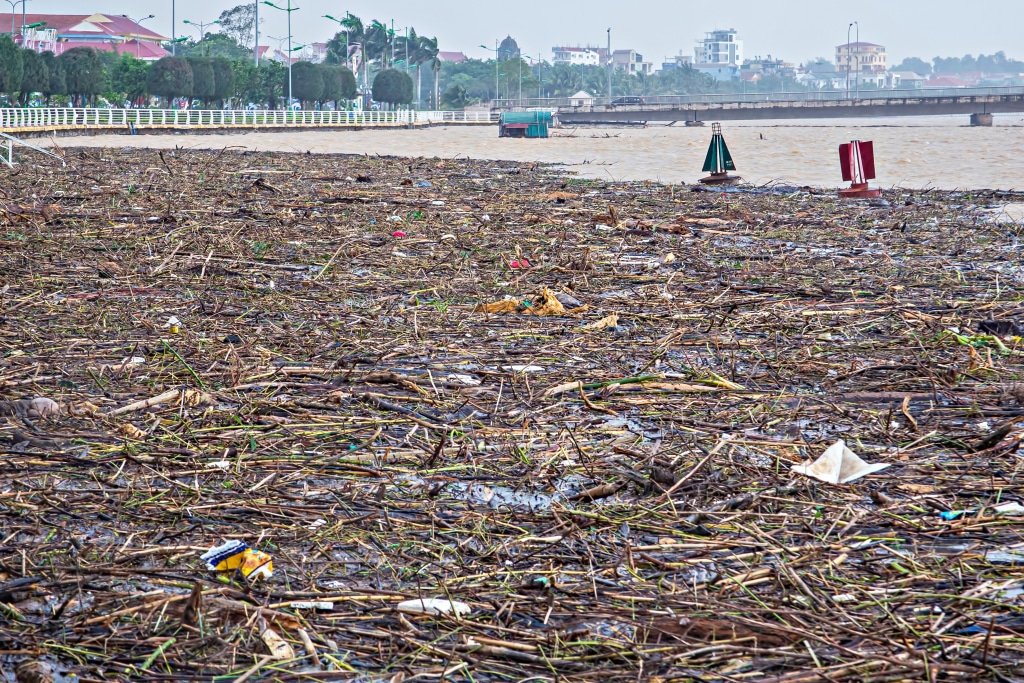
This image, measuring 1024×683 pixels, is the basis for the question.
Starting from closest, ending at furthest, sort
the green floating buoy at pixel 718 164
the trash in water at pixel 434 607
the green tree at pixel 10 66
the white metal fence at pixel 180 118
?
the trash in water at pixel 434 607, the green floating buoy at pixel 718 164, the white metal fence at pixel 180 118, the green tree at pixel 10 66

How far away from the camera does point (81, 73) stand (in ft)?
188

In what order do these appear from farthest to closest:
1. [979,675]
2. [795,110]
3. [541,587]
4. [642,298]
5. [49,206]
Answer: [795,110], [49,206], [642,298], [541,587], [979,675]

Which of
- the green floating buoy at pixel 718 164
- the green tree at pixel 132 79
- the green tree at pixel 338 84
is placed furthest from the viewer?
the green tree at pixel 338 84

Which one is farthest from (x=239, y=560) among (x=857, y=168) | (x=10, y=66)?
(x=10, y=66)

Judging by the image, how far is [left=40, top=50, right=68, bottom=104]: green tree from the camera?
55.5 meters

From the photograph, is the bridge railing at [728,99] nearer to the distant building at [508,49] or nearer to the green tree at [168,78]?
the green tree at [168,78]

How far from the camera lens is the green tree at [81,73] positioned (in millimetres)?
57188

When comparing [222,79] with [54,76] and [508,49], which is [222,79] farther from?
[508,49]

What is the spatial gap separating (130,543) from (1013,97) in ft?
287

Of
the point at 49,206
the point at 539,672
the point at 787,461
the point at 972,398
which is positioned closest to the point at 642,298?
the point at 972,398

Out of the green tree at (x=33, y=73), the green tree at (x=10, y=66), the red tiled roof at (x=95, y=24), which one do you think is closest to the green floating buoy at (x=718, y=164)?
the green tree at (x=10, y=66)

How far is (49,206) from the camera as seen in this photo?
438 inches

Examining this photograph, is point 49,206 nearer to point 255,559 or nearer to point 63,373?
point 63,373

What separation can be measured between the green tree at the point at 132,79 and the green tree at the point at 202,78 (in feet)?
9.05
